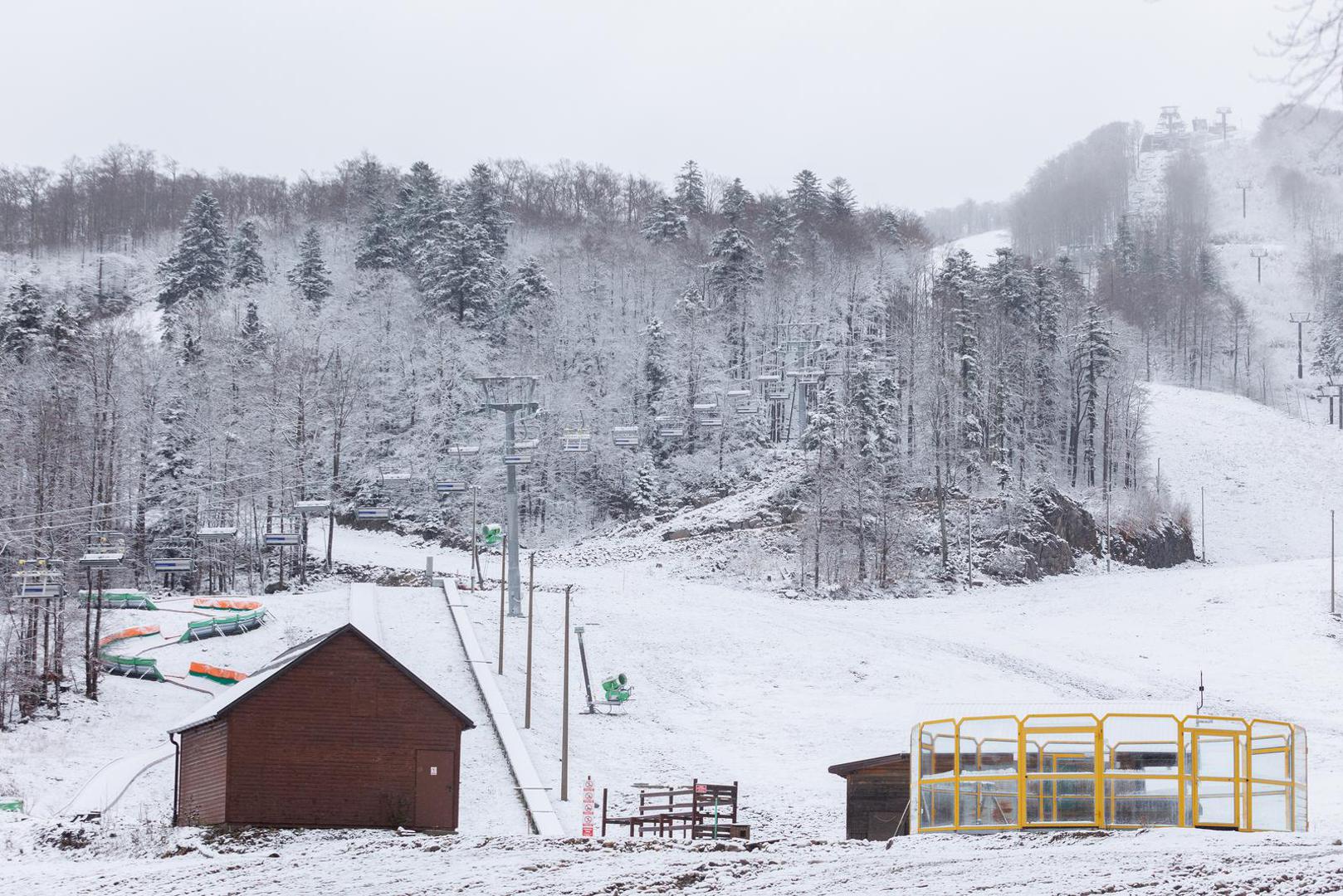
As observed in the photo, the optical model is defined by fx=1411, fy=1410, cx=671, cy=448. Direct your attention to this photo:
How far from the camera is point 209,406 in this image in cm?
8350

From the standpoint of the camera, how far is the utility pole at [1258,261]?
610 feet

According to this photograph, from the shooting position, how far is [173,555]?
230 ft

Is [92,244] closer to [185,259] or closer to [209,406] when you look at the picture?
[185,259]

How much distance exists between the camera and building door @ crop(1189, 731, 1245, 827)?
17516mm

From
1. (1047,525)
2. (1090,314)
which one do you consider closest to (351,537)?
(1047,525)

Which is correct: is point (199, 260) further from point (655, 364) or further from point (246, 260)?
point (655, 364)

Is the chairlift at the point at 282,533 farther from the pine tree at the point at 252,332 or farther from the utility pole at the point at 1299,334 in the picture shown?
the utility pole at the point at 1299,334

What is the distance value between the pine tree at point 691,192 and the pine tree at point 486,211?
66.2 ft

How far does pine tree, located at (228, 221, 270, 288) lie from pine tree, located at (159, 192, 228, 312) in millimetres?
851

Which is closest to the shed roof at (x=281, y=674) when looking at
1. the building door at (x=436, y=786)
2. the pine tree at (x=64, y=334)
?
the building door at (x=436, y=786)

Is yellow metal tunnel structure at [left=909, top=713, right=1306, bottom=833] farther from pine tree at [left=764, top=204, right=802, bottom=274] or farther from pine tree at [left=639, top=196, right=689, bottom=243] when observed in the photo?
pine tree at [left=639, top=196, right=689, bottom=243]

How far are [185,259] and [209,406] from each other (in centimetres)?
2812

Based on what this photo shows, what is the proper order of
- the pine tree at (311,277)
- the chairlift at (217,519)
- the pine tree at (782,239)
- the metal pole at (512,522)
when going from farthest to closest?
the pine tree at (782,239)
the pine tree at (311,277)
the chairlift at (217,519)
the metal pole at (512,522)

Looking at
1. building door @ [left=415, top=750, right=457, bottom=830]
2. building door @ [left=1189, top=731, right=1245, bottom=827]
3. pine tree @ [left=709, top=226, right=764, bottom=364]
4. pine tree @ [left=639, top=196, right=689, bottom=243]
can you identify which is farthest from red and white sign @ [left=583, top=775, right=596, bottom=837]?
pine tree @ [left=639, top=196, right=689, bottom=243]
